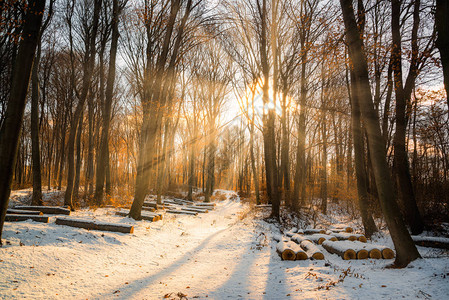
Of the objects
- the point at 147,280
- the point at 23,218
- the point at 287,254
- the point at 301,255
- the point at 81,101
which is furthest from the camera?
the point at 81,101

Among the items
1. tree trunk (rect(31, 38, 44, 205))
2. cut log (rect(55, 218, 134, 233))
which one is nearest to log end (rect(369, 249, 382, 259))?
cut log (rect(55, 218, 134, 233))

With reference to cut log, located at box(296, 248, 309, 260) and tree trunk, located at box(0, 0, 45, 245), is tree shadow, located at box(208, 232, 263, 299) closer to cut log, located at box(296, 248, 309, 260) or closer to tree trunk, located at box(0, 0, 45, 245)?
cut log, located at box(296, 248, 309, 260)

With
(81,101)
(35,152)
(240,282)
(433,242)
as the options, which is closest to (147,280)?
(240,282)

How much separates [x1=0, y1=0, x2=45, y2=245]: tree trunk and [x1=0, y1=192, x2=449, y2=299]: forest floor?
1.20m

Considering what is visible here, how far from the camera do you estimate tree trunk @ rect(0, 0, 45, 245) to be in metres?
4.18

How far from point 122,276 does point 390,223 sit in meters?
5.31

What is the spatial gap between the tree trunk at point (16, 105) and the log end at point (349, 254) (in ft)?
23.6

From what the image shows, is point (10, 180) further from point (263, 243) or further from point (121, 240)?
point (263, 243)

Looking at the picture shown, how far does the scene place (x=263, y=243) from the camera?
7.12 meters

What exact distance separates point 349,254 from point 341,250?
0.17 m

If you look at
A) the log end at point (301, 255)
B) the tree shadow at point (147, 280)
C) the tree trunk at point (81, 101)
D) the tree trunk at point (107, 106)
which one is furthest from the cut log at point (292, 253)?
the tree trunk at point (107, 106)

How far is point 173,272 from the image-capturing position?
466cm

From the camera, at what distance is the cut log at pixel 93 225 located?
20.1 ft

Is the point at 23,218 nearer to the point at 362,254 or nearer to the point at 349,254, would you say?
the point at 349,254
